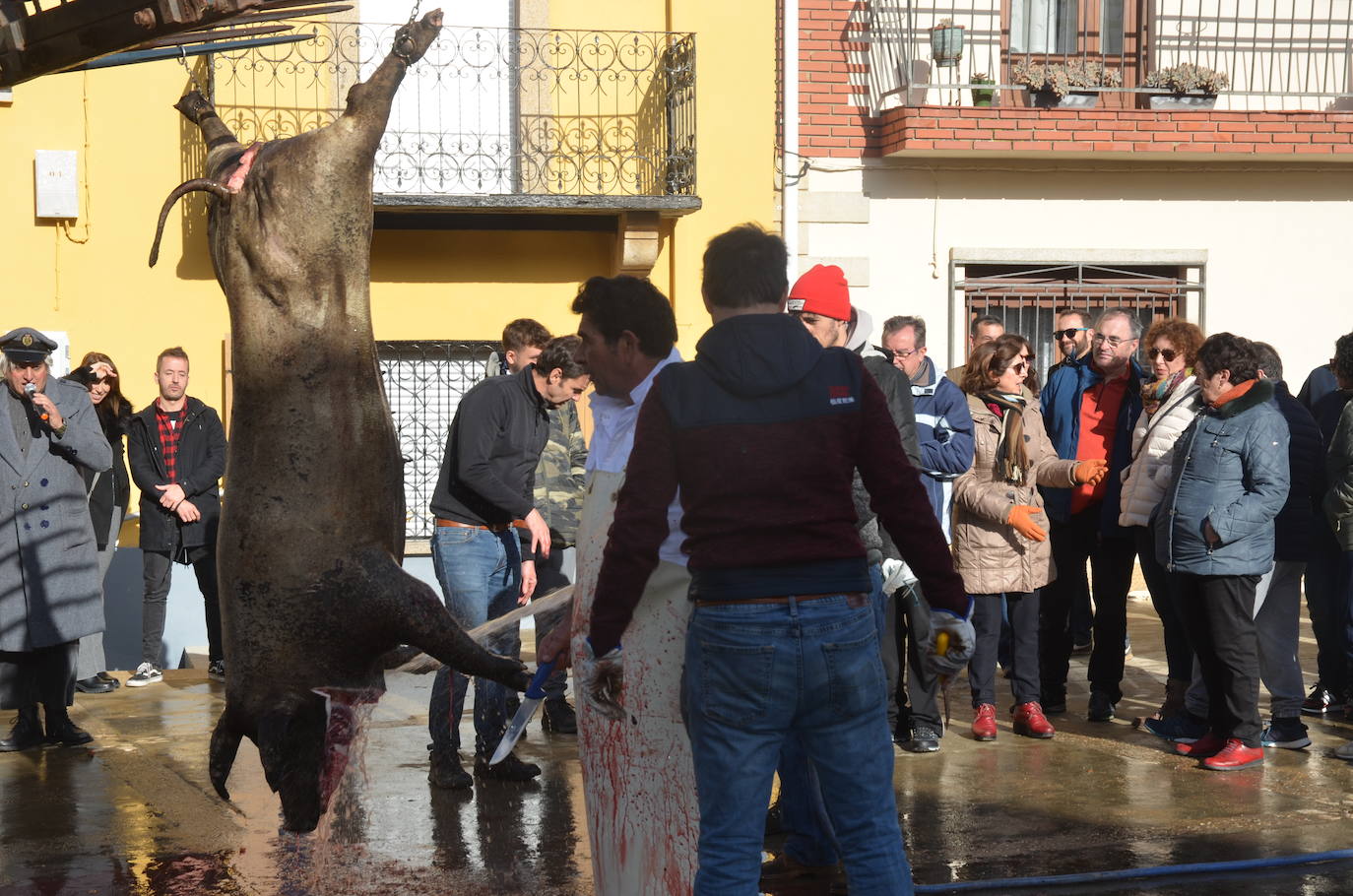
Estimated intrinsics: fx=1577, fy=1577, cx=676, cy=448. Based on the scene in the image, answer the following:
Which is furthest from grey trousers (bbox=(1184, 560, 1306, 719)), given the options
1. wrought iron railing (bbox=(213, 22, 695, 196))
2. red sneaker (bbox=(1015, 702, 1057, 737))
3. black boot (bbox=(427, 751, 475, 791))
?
wrought iron railing (bbox=(213, 22, 695, 196))

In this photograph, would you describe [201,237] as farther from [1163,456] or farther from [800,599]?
[800,599]

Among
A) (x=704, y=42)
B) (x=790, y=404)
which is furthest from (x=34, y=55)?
(x=704, y=42)

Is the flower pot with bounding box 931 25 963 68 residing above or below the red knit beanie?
above

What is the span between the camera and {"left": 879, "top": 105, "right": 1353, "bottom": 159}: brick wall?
12.8 metres

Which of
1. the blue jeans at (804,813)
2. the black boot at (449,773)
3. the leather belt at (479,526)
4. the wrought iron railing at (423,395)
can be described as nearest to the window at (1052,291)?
the wrought iron railing at (423,395)

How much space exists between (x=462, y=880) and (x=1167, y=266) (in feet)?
33.6

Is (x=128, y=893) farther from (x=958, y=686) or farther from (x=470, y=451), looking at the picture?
(x=958, y=686)

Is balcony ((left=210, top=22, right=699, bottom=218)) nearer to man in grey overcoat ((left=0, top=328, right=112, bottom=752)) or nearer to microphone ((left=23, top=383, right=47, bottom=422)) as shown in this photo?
man in grey overcoat ((left=0, top=328, right=112, bottom=752))

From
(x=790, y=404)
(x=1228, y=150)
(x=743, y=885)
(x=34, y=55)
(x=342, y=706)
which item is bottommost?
(x=743, y=885)

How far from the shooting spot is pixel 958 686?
8945 mm

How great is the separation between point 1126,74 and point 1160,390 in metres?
7.22

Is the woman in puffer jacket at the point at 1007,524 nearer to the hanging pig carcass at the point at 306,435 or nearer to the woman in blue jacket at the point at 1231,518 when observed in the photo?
the woman in blue jacket at the point at 1231,518

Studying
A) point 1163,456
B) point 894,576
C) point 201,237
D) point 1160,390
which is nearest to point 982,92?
point 1160,390

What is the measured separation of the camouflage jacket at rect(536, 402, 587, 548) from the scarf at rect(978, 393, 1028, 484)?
1980 mm
